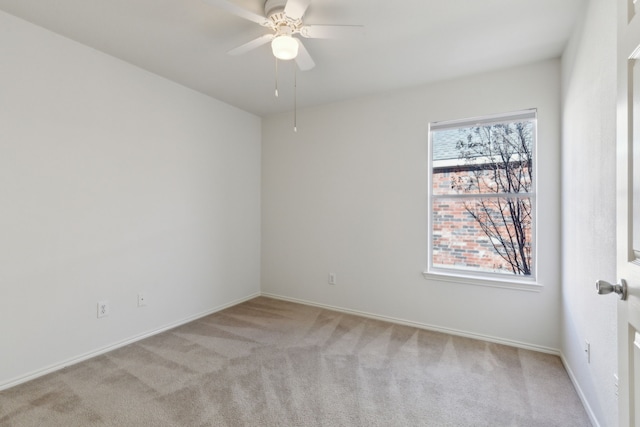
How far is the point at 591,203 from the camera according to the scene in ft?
5.64

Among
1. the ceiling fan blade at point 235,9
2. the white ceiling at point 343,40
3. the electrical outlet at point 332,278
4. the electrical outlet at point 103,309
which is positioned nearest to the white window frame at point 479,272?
the white ceiling at point 343,40

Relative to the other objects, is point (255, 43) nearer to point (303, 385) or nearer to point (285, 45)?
point (285, 45)

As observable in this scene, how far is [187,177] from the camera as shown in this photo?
3.19m

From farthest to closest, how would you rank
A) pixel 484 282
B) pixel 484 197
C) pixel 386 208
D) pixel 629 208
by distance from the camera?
pixel 386 208 < pixel 484 197 < pixel 484 282 < pixel 629 208

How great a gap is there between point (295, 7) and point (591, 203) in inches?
79.7

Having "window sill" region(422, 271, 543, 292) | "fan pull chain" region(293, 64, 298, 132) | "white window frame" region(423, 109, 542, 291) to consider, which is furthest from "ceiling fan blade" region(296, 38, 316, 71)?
"window sill" region(422, 271, 543, 292)

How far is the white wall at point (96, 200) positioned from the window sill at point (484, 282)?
7.97ft

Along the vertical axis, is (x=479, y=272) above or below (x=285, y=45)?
below

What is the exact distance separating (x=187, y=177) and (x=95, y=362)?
182cm

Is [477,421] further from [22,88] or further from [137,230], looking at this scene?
[22,88]

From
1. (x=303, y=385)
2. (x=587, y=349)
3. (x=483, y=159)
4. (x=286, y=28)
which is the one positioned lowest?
(x=303, y=385)

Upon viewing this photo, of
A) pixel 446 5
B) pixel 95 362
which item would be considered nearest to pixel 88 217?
pixel 95 362

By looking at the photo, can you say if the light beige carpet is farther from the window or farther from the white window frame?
the window

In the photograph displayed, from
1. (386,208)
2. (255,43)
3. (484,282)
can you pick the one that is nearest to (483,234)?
(484,282)
